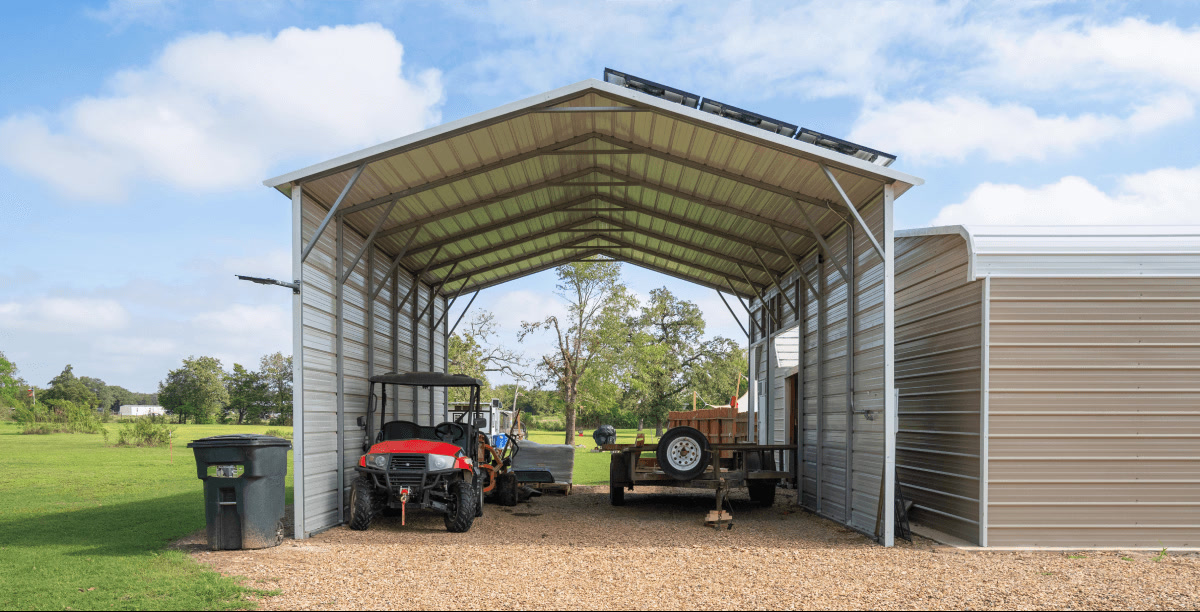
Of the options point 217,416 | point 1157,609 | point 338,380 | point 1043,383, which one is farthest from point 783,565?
point 217,416

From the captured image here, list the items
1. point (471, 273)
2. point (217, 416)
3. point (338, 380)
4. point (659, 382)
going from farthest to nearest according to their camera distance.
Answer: point (217, 416)
point (659, 382)
point (471, 273)
point (338, 380)

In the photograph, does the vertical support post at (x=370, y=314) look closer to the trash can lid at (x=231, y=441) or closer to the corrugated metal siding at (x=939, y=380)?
the trash can lid at (x=231, y=441)

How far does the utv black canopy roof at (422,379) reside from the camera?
1167cm

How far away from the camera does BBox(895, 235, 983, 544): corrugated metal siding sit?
966 cm

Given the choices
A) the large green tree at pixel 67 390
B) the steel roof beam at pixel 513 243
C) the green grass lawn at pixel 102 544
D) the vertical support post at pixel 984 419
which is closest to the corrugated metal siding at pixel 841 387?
the vertical support post at pixel 984 419

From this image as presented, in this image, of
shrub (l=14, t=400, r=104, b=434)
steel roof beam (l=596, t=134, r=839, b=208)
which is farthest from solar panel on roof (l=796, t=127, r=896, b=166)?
shrub (l=14, t=400, r=104, b=434)

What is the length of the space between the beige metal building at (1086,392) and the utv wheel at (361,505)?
23.2 feet

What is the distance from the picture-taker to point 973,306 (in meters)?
9.69

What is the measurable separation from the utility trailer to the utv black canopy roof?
2.35 metres

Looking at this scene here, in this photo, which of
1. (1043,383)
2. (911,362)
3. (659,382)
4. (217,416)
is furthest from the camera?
(217,416)

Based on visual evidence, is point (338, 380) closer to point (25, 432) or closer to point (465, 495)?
point (465, 495)

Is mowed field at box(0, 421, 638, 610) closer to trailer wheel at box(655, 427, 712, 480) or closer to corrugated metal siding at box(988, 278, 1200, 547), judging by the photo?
trailer wheel at box(655, 427, 712, 480)

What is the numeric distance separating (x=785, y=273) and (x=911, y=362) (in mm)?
4694

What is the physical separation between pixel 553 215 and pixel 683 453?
579 centimetres
